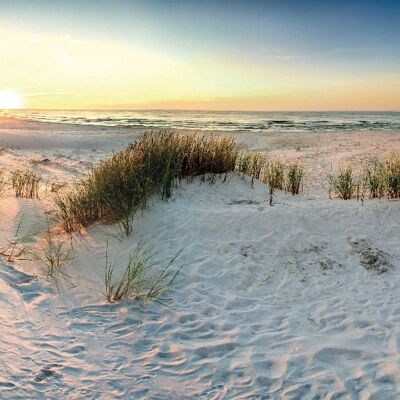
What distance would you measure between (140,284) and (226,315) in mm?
1043

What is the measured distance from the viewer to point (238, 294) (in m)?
5.00

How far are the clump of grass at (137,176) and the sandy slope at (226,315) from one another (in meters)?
0.34

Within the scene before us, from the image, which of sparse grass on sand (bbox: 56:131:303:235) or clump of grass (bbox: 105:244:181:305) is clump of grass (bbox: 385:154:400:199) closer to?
sparse grass on sand (bbox: 56:131:303:235)

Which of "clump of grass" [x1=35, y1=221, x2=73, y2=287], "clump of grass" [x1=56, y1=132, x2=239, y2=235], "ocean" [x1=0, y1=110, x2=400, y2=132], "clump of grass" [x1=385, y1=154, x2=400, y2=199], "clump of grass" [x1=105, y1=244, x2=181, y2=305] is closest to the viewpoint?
"clump of grass" [x1=105, y1=244, x2=181, y2=305]

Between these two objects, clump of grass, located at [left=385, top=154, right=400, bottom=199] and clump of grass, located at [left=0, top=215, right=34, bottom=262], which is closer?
clump of grass, located at [left=0, top=215, right=34, bottom=262]

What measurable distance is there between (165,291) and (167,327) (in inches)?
27.8

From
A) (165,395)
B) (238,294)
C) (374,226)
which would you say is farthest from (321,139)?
(165,395)

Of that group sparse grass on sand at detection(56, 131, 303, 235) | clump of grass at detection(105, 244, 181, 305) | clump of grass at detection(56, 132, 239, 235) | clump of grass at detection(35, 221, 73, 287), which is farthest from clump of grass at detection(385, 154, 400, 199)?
clump of grass at detection(35, 221, 73, 287)

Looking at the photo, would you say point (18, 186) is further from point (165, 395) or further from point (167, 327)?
point (165, 395)

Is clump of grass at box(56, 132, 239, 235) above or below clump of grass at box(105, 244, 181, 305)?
above

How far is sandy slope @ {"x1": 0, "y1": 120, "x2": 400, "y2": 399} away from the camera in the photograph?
342cm

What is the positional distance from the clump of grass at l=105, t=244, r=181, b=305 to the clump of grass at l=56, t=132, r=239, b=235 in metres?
1.21

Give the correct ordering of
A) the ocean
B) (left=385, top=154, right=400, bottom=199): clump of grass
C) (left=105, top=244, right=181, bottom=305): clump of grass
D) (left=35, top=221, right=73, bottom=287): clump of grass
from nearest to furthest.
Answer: (left=105, top=244, right=181, bottom=305): clump of grass
(left=35, top=221, right=73, bottom=287): clump of grass
(left=385, top=154, right=400, bottom=199): clump of grass
the ocean

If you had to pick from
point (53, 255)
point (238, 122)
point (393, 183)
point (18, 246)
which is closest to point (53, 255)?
point (53, 255)
